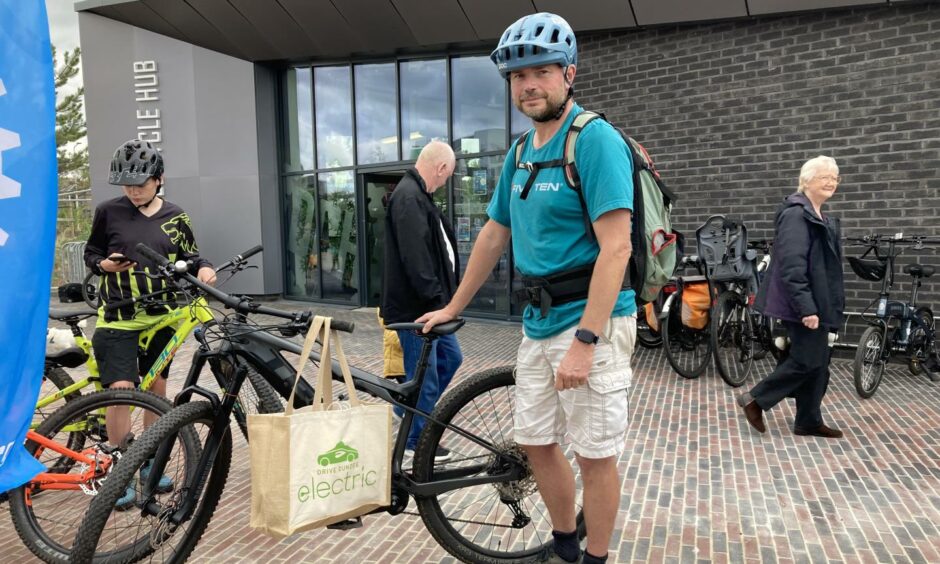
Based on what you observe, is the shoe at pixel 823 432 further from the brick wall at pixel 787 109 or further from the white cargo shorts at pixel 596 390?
the brick wall at pixel 787 109

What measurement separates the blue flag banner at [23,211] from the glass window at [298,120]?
427 inches

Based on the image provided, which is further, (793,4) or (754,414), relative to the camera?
(793,4)

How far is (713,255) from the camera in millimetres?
6309

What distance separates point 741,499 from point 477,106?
25.6 ft

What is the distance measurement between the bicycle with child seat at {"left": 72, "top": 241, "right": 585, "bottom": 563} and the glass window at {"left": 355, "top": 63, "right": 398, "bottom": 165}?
892cm

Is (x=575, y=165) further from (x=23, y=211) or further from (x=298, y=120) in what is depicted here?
(x=298, y=120)

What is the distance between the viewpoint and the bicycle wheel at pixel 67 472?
2686mm

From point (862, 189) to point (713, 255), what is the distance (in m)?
2.10

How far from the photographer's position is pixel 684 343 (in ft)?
20.8

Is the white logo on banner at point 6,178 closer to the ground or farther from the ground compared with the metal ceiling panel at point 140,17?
closer to the ground

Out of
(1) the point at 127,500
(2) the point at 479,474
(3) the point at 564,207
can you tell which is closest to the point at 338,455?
(2) the point at 479,474

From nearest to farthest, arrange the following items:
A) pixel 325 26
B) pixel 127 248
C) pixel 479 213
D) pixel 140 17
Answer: pixel 127 248
pixel 479 213
pixel 325 26
pixel 140 17

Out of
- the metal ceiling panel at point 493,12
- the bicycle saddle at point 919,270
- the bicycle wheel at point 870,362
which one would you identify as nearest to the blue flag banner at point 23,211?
the bicycle wheel at point 870,362

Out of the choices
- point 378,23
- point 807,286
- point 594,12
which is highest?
point 378,23
